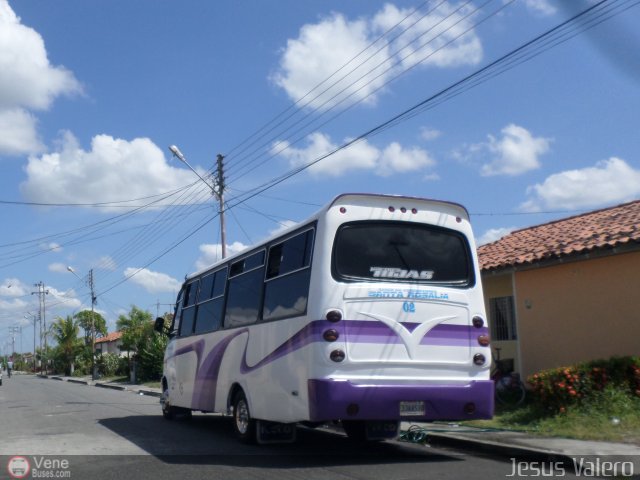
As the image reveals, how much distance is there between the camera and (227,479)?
7773mm

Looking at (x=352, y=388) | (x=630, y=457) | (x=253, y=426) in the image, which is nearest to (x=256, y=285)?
(x=253, y=426)

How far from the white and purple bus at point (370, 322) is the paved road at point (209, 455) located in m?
0.54

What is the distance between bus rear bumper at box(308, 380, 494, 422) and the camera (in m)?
8.30

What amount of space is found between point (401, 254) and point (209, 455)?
146 inches

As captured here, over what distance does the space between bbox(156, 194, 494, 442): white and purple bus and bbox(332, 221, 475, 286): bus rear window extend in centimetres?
1

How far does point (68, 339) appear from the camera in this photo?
65562mm

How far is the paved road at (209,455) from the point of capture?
26.9 feet

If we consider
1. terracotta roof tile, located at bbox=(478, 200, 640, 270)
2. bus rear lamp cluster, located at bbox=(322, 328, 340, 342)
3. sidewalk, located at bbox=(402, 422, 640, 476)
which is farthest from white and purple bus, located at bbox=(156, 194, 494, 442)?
terracotta roof tile, located at bbox=(478, 200, 640, 270)

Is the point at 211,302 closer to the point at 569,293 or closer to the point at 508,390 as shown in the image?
the point at 508,390

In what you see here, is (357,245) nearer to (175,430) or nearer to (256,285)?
(256,285)

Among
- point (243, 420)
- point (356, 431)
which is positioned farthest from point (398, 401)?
point (243, 420)

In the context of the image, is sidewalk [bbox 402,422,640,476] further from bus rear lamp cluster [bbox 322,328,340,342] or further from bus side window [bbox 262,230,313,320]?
bus side window [bbox 262,230,313,320]

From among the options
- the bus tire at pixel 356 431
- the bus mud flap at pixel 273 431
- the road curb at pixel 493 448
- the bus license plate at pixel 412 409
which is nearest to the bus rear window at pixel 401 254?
the bus license plate at pixel 412 409

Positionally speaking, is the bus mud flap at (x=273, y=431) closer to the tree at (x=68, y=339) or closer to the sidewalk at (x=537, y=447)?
the sidewalk at (x=537, y=447)
